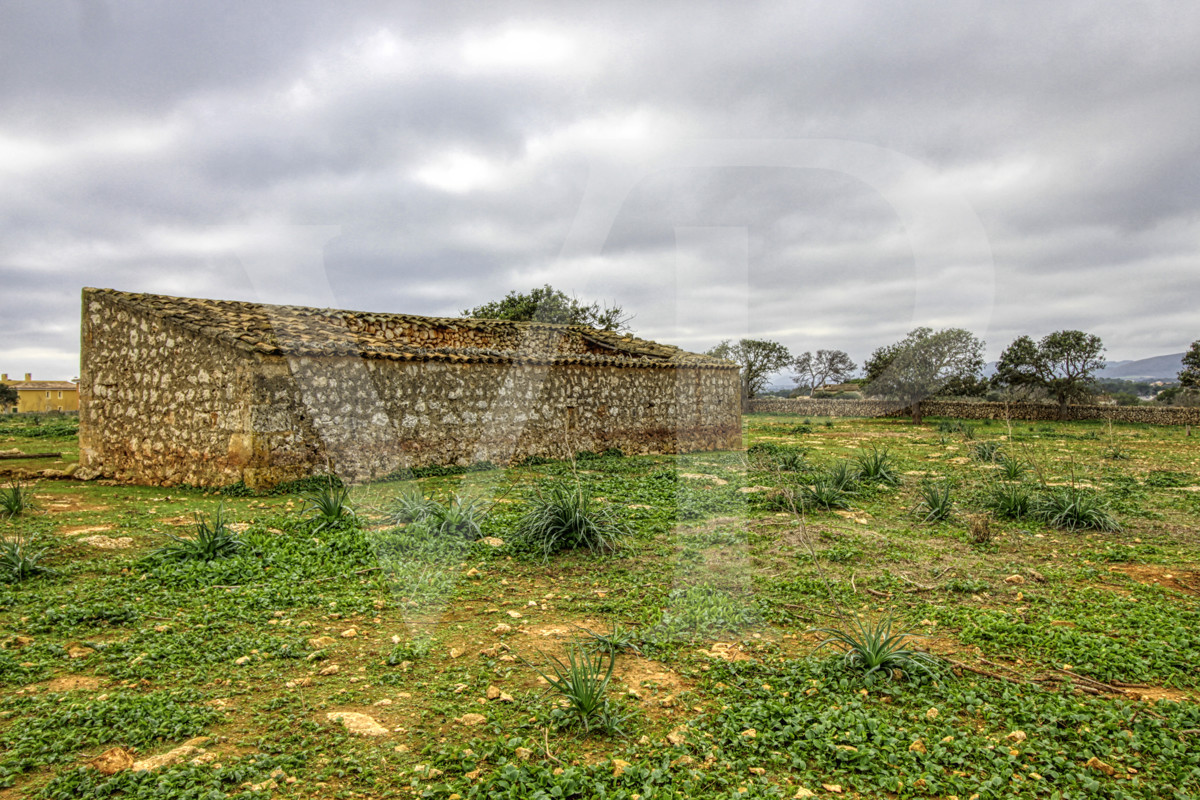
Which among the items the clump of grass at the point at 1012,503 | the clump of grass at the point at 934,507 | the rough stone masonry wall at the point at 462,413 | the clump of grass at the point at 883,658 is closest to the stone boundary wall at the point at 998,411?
the rough stone masonry wall at the point at 462,413

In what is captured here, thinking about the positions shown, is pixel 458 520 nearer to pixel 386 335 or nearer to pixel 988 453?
pixel 386 335

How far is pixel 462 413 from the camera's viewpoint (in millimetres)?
11695

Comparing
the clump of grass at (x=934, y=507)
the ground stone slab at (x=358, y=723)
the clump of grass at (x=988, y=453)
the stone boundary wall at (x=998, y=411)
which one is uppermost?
the stone boundary wall at (x=998, y=411)

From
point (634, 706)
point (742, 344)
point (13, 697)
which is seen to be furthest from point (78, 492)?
point (742, 344)

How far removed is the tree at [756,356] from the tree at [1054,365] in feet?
61.1

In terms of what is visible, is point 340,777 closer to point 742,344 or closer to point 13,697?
point 13,697

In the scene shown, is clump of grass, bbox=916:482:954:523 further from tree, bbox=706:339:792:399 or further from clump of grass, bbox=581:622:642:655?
tree, bbox=706:339:792:399

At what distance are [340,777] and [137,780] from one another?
747 mm

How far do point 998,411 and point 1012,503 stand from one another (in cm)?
2540

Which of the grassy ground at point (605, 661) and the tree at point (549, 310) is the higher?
the tree at point (549, 310)

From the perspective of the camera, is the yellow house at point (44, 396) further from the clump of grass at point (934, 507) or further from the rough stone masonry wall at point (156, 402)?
the clump of grass at point (934, 507)

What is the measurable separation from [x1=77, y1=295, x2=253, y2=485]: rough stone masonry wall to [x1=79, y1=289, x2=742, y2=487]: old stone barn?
0.02 metres

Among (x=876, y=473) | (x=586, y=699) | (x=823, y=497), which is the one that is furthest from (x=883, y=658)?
(x=876, y=473)

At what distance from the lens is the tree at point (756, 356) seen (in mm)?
50094
